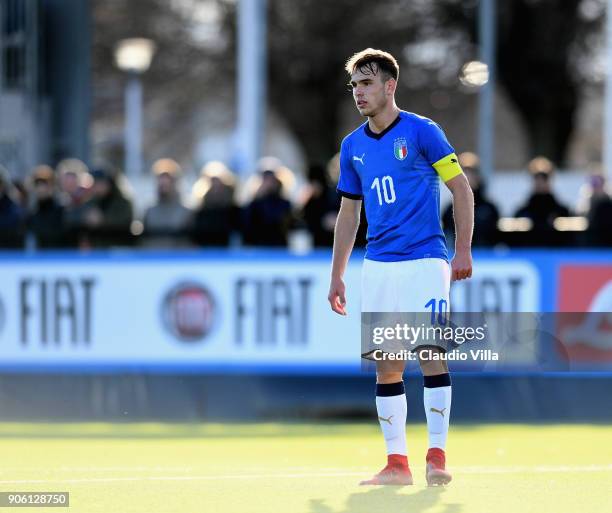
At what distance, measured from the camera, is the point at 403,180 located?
8.04 metres

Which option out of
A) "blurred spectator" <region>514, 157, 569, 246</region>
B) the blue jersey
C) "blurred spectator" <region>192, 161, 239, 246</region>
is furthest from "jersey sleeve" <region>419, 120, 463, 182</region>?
"blurred spectator" <region>192, 161, 239, 246</region>

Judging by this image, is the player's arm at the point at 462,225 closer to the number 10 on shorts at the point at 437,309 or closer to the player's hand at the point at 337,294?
the number 10 on shorts at the point at 437,309

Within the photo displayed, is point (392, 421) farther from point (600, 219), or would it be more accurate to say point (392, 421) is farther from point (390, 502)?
point (600, 219)

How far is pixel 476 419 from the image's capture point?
44.7 feet

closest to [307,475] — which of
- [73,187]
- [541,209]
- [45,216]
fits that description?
[541,209]

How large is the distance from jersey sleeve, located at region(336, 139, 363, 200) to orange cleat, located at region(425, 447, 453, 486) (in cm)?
131

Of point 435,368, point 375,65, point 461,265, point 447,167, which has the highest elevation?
point 375,65

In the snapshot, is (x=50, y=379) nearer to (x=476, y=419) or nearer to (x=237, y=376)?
(x=237, y=376)

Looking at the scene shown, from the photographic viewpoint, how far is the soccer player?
8.00 metres

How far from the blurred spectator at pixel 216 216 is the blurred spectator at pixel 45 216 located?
50.6 inches

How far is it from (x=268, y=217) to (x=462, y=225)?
23.9 ft

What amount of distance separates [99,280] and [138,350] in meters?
0.69

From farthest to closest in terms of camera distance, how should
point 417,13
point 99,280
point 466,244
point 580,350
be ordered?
1. point 417,13
2. point 99,280
3. point 580,350
4. point 466,244

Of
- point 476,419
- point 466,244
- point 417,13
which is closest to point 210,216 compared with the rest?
point 476,419
